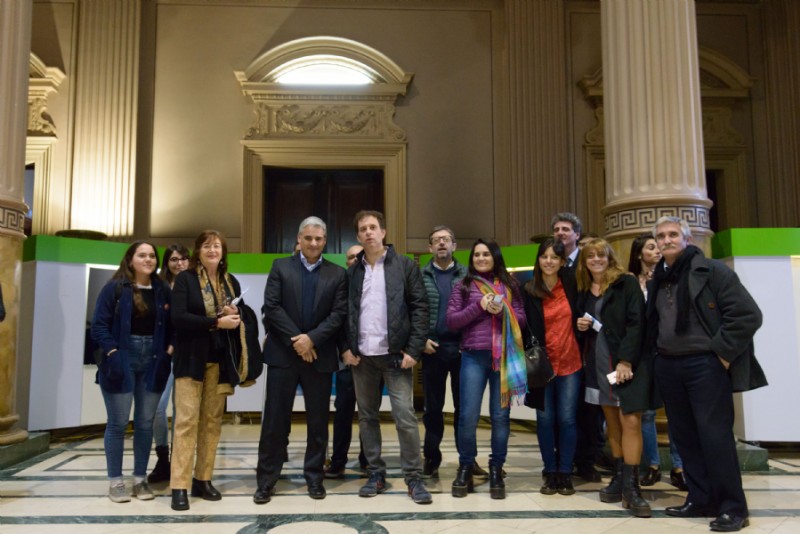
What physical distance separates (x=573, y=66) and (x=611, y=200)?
395 centimetres

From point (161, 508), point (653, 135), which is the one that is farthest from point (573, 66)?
point (161, 508)

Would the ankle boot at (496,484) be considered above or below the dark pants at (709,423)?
below

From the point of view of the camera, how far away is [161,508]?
325 centimetres

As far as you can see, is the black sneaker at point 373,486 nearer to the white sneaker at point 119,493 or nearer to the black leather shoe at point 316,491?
the black leather shoe at point 316,491

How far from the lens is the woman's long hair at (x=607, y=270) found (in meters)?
3.36

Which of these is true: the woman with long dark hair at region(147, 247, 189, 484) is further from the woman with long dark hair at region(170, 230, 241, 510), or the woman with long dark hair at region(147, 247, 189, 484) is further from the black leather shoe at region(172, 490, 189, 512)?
the black leather shoe at region(172, 490, 189, 512)

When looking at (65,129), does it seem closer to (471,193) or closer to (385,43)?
(385,43)

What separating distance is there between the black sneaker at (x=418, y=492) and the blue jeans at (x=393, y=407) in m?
0.03

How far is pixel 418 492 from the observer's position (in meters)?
3.34

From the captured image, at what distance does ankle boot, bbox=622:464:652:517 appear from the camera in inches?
122

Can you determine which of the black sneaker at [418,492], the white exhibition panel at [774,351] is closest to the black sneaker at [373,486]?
the black sneaker at [418,492]

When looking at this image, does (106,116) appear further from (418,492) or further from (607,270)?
(607,270)

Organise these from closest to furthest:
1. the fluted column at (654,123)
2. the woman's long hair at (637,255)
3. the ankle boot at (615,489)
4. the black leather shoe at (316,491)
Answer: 1. the ankle boot at (615,489)
2. the black leather shoe at (316,491)
3. the woman's long hair at (637,255)
4. the fluted column at (654,123)

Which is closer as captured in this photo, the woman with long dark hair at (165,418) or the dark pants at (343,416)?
the woman with long dark hair at (165,418)
